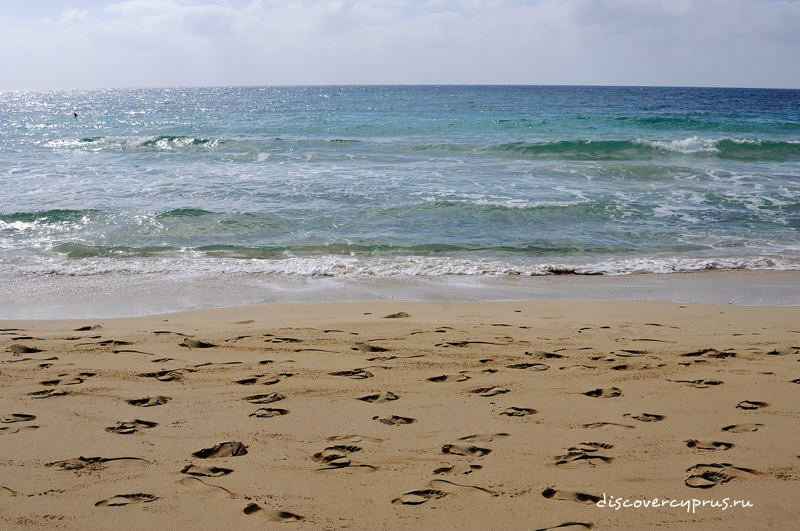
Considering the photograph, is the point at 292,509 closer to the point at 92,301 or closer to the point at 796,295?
the point at 92,301

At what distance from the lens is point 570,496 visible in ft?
9.14

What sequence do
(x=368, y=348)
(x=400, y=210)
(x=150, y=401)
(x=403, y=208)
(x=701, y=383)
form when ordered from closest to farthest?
(x=150, y=401) < (x=701, y=383) < (x=368, y=348) < (x=400, y=210) < (x=403, y=208)

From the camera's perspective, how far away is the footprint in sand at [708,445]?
127 inches

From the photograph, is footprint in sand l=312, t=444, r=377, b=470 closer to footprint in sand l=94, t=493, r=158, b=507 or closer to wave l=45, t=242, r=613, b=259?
footprint in sand l=94, t=493, r=158, b=507

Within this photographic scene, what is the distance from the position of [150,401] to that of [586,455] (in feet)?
9.17

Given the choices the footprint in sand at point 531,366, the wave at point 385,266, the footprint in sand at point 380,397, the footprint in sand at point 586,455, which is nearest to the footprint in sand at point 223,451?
the footprint in sand at point 380,397

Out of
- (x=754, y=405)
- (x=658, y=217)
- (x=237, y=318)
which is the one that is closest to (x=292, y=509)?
(x=754, y=405)

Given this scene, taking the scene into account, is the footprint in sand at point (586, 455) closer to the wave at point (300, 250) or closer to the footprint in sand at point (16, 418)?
the footprint in sand at point (16, 418)

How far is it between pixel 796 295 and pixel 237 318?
6818 millimetres

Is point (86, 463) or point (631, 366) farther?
point (631, 366)

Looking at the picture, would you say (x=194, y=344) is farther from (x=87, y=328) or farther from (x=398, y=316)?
(x=398, y=316)

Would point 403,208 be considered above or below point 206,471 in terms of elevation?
above

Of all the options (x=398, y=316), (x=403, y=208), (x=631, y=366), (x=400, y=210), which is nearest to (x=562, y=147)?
(x=403, y=208)

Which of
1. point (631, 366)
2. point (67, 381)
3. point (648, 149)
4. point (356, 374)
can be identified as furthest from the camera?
point (648, 149)
